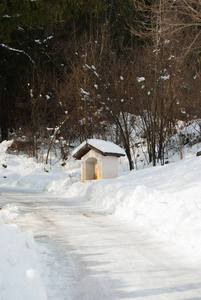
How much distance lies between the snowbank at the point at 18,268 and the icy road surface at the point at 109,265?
0.95 ft

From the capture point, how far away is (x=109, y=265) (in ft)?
13.6

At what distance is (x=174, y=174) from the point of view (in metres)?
11.1

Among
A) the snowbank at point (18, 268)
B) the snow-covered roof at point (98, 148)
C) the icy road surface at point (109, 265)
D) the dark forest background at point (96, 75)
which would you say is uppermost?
the dark forest background at point (96, 75)

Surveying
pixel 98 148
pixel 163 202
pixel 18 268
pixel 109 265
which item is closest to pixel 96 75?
pixel 98 148

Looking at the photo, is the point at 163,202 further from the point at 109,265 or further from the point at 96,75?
the point at 96,75

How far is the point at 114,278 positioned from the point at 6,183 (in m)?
16.7

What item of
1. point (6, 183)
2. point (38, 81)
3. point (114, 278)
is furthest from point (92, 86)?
point (114, 278)

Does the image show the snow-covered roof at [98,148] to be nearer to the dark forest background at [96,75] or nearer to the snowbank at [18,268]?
the dark forest background at [96,75]

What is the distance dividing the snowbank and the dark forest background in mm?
9272

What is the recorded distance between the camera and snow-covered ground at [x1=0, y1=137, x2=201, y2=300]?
3.30 meters

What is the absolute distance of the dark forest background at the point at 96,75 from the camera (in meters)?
16.8

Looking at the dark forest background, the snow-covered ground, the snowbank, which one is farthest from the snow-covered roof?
the snowbank

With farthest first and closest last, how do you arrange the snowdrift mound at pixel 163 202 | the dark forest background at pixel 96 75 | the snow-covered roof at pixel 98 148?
1. the dark forest background at pixel 96 75
2. the snow-covered roof at pixel 98 148
3. the snowdrift mound at pixel 163 202

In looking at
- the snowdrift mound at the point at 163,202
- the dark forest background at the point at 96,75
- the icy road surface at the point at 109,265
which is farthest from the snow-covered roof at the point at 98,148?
the icy road surface at the point at 109,265
